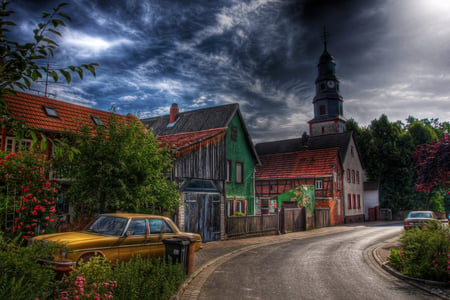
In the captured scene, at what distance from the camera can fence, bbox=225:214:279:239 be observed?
20.4m

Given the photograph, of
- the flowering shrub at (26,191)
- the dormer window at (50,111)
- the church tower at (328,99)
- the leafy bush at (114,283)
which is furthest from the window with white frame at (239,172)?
the church tower at (328,99)

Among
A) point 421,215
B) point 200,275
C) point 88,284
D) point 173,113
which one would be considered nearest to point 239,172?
point 173,113

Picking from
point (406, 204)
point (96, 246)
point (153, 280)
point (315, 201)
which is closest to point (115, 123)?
point (96, 246)

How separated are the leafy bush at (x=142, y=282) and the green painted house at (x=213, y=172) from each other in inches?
360

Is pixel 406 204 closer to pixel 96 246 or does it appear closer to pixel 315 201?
pixel 315 201

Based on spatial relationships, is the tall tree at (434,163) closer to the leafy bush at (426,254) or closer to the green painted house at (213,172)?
the leafy bush at (426,254)

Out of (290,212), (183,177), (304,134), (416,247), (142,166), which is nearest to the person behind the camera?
(416,247)

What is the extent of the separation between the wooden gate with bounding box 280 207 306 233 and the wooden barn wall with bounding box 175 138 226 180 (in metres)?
6.52

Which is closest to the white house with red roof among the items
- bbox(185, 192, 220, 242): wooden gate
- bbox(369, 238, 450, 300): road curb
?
bbox(185, 192, 220, 242): wooden gate

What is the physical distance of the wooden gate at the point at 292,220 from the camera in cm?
2498

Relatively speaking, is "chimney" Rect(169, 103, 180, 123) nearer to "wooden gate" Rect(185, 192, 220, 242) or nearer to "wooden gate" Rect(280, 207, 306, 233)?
"wooden gate" Rect(280, 207, 306, 233)

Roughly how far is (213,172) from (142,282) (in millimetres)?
13431

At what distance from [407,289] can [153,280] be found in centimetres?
628

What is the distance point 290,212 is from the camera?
26016 millimetres
